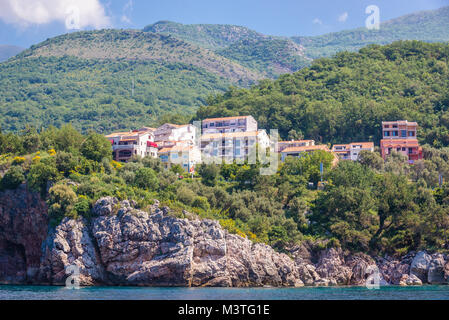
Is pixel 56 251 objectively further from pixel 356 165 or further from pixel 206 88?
pixel 206 88

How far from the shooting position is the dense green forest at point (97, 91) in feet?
410

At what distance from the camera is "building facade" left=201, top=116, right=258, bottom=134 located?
81000 millimetres

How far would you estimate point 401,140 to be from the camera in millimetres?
75562

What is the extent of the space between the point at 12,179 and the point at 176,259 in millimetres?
17422

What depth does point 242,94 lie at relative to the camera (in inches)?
4067

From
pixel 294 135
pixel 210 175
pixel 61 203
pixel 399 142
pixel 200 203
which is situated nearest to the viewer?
pixel 61 203

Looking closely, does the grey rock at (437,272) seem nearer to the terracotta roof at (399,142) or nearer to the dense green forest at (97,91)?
the terracotta roof at (399,142)

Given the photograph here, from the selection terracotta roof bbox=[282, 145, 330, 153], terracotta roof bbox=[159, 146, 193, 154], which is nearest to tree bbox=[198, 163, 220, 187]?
terracotta roof bbox=[159, 146, 193, 154]

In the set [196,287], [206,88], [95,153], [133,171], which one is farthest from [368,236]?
[206,88]

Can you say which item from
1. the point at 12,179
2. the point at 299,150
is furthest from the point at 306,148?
the point at 12,179

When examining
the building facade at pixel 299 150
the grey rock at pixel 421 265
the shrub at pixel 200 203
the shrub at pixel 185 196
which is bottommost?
the grey rock at pixel 421 265

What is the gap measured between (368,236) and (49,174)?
27.6 meters

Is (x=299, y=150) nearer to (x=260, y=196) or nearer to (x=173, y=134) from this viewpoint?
(x=173, y=134)
